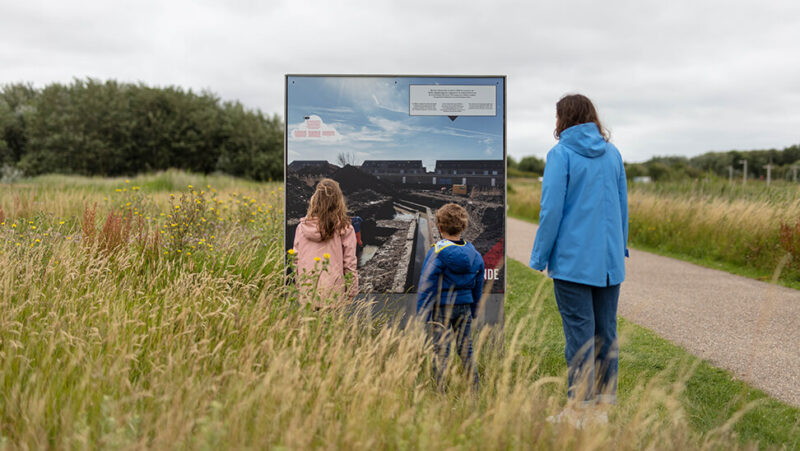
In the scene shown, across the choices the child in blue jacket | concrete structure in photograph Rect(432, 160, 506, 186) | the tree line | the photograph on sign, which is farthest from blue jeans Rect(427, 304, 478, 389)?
the tree line

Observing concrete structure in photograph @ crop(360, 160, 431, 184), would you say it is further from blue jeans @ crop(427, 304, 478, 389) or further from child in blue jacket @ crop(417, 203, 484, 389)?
blue jeans @ crop(427, 304, 478, 389)

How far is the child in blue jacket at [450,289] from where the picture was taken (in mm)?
4398

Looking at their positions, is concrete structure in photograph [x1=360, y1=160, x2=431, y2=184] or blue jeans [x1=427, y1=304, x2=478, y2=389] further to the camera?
concrete structure in photograph [x1=360, y1=160, x2=431, y2=184]

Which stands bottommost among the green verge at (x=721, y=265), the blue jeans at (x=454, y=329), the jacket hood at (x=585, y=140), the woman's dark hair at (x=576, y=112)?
the green verge at (x=721, y=265)

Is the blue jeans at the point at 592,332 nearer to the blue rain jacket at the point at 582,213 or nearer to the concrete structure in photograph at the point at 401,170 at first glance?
the blue rain jacket at the point at 582,213

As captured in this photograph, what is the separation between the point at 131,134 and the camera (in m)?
44.4

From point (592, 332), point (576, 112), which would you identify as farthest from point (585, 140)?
point (592, 332)

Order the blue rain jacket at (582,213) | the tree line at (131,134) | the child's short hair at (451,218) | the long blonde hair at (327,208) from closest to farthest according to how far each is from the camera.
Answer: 1. the blue rain jacket at (582,213)
2. the child's short hair at (451,218)
3. the long blonde hair at (327,208)
4. the tree line at (131,134)

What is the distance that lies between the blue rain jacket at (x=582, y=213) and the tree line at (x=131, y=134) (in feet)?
133

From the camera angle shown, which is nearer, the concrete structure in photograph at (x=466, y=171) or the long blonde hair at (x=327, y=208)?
the long blonde hair at (x=327, y=208)

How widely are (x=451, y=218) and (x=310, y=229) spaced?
123 centimetres

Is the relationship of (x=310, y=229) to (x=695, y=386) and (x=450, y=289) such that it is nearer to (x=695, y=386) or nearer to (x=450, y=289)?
(x=450, y=289)

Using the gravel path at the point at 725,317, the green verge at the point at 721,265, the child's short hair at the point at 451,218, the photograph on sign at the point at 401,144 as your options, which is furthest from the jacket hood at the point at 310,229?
the green verge at the point at 721,265

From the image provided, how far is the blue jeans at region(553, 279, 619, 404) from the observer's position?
3.90 meters
